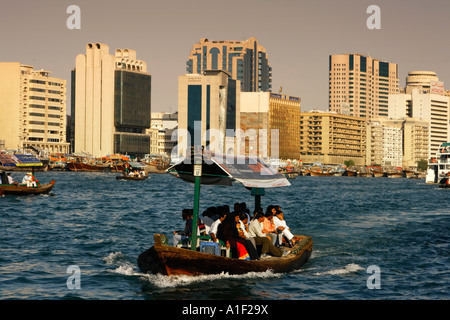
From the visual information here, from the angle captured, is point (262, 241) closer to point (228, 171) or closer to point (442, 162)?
point (228, 171)

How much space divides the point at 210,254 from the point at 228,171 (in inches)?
120

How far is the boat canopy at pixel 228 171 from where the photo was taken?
24453 mm

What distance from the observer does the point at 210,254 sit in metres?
22.8

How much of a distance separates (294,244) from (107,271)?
303 inches

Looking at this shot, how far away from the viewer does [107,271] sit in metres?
26.0

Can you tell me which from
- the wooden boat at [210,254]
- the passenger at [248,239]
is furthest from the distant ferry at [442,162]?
the passenger at [248,239]

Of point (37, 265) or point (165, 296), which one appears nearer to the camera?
point (165, 296)

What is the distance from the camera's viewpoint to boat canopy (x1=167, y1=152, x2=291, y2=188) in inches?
963

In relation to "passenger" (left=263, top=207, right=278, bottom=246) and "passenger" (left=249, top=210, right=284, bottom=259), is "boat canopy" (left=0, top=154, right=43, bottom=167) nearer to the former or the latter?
"passenger" (left=263, top=207, right=278, bottom=246)

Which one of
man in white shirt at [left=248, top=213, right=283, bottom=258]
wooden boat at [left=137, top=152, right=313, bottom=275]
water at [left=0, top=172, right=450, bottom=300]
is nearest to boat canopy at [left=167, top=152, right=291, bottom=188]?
wooden boat at [left=137, top=152, right=313, bottom=275]

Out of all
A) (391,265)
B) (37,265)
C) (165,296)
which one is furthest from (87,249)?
(391,265)
